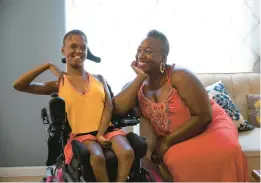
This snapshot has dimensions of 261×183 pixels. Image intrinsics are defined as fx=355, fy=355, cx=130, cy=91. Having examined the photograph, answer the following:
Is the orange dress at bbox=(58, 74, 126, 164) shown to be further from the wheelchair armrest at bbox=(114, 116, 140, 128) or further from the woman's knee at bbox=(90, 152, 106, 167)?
the woman's knee at bbox=(90, 152, 106, 167)

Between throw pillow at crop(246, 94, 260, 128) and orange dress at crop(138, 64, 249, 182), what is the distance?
67cm

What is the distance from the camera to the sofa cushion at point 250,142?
85.4 inches

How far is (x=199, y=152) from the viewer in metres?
1.88

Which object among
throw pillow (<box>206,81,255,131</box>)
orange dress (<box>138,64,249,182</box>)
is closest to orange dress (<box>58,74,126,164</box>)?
orange dress (<box>138,64,249,182</box>)

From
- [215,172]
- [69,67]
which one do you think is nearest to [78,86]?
[69,67]

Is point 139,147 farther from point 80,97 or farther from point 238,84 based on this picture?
point 238,84

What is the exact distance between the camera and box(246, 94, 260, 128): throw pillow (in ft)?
8.58

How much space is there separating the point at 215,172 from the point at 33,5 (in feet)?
6.02

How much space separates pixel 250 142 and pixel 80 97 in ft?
3.72

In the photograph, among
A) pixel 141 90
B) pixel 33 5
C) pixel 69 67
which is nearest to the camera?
pixel 69 67

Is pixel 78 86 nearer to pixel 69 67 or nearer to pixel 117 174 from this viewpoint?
pixel 69 67

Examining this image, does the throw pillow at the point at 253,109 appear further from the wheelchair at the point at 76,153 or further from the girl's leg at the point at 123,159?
the girl's leg at the point at 123,159

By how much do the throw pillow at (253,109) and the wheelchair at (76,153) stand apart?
108 centimetres

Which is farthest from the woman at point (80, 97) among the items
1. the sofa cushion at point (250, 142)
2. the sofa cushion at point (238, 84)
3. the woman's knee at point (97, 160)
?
the sofa cushion at point (238, 84)
